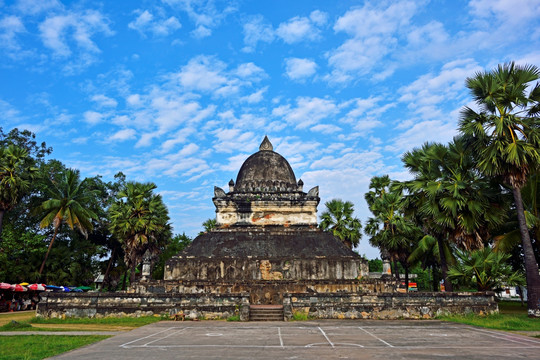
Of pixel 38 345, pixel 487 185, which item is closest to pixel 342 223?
pixel 487 185

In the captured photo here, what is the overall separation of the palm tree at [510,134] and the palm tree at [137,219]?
2308 cm

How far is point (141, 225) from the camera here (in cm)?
2862

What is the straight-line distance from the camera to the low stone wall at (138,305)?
62.1 feet

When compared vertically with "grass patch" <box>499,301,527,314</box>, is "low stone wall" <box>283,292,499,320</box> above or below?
above

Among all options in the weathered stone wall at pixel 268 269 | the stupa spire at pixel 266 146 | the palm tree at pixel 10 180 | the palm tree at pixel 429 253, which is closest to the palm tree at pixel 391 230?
the palm tree at pixel 429 253

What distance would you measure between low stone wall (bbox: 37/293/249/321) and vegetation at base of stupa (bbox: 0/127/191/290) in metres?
9.65

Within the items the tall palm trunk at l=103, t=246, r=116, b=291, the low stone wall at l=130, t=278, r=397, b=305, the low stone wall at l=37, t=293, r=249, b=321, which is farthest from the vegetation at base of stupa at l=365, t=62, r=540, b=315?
the tall palm trunk at l=103, t=246, r=116, b=291

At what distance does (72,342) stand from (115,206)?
21243mm

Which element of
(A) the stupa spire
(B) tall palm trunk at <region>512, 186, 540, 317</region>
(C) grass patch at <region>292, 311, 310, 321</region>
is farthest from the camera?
(A) the stupa spire

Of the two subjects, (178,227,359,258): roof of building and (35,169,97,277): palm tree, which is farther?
(35,169,97,277): palm tree

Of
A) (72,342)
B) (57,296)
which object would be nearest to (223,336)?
(72,342)

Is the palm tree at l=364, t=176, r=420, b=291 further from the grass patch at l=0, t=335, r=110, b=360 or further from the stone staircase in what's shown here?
the grass patch at l=0, t=335, r=110, b=360

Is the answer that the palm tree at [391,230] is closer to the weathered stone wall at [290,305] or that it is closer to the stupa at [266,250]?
the stupa at [266,250]

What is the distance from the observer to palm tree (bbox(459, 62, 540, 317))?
1722 centimetres
